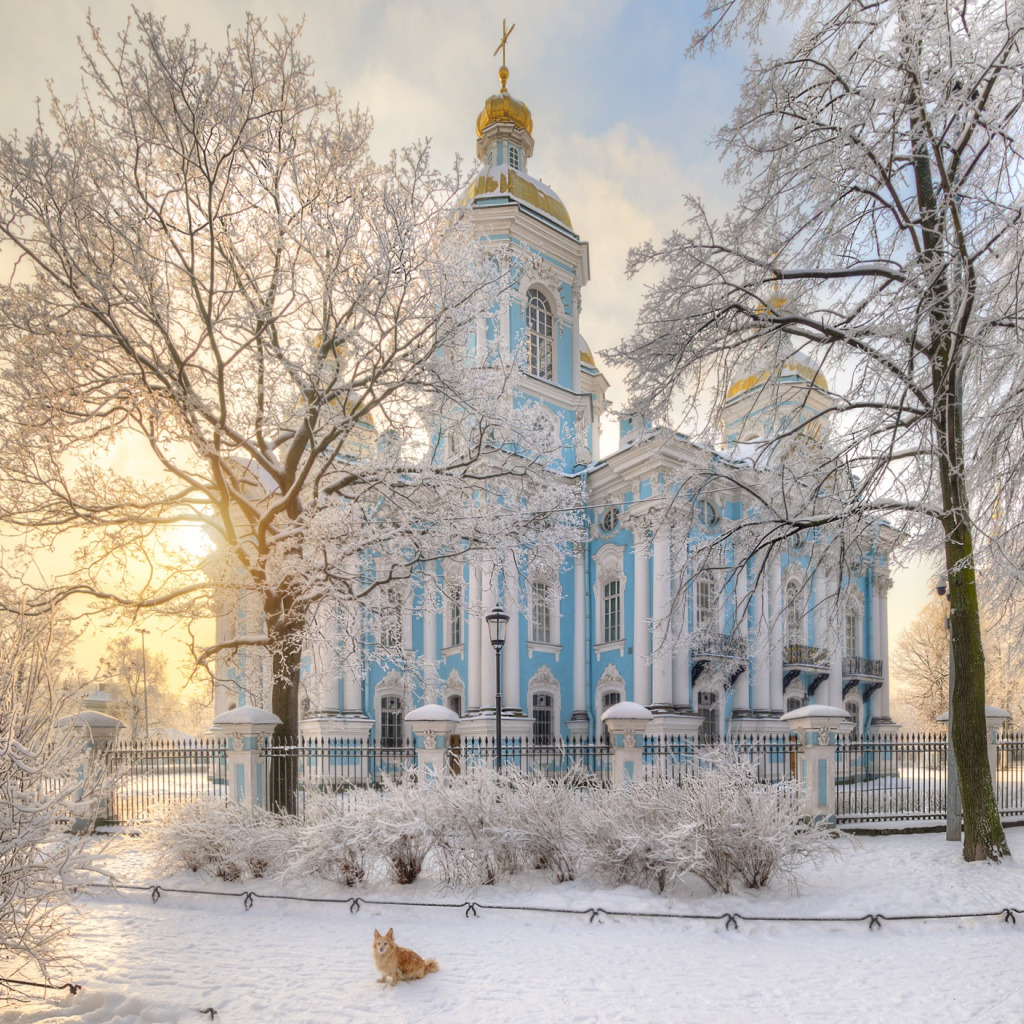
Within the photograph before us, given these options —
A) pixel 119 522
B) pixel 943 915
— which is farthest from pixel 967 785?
pixel 119 522

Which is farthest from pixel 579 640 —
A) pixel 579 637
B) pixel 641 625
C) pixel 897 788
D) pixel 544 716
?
pixel 897 788

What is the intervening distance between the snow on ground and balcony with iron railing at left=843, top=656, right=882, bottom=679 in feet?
68.9

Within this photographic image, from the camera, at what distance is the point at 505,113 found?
2908 cm

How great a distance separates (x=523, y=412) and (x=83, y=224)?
6892mm

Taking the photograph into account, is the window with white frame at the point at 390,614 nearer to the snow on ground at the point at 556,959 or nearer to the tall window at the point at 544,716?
the snow on ground at the point at 556,959

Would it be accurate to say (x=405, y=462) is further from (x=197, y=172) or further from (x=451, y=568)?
(x=197, y=172)

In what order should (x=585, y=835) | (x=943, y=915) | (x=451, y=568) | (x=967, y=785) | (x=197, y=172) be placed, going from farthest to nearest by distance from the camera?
(x=451, y=568) < (x=197, y=172) < (x=967, y=785) < (x=585, y=835) < (x=943, y=915)

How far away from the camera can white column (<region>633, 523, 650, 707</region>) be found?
72.3 ft

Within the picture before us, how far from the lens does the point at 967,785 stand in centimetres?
939

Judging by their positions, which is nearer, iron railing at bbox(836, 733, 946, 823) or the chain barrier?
the chain barrier

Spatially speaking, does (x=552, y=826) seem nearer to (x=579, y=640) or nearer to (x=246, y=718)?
(x=246, y=718)

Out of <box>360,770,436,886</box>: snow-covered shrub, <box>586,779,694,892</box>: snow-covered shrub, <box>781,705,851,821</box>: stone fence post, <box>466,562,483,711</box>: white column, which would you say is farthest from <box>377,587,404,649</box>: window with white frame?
<box>466,562,483,711</box>: white column

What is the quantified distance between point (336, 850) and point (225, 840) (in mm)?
1417

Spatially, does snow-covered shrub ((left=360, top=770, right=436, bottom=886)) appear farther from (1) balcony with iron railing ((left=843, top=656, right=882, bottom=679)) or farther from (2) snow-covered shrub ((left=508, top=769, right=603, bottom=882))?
(1) balcony with iron railing ((left=843, top=656, right=882, bottom=679))
